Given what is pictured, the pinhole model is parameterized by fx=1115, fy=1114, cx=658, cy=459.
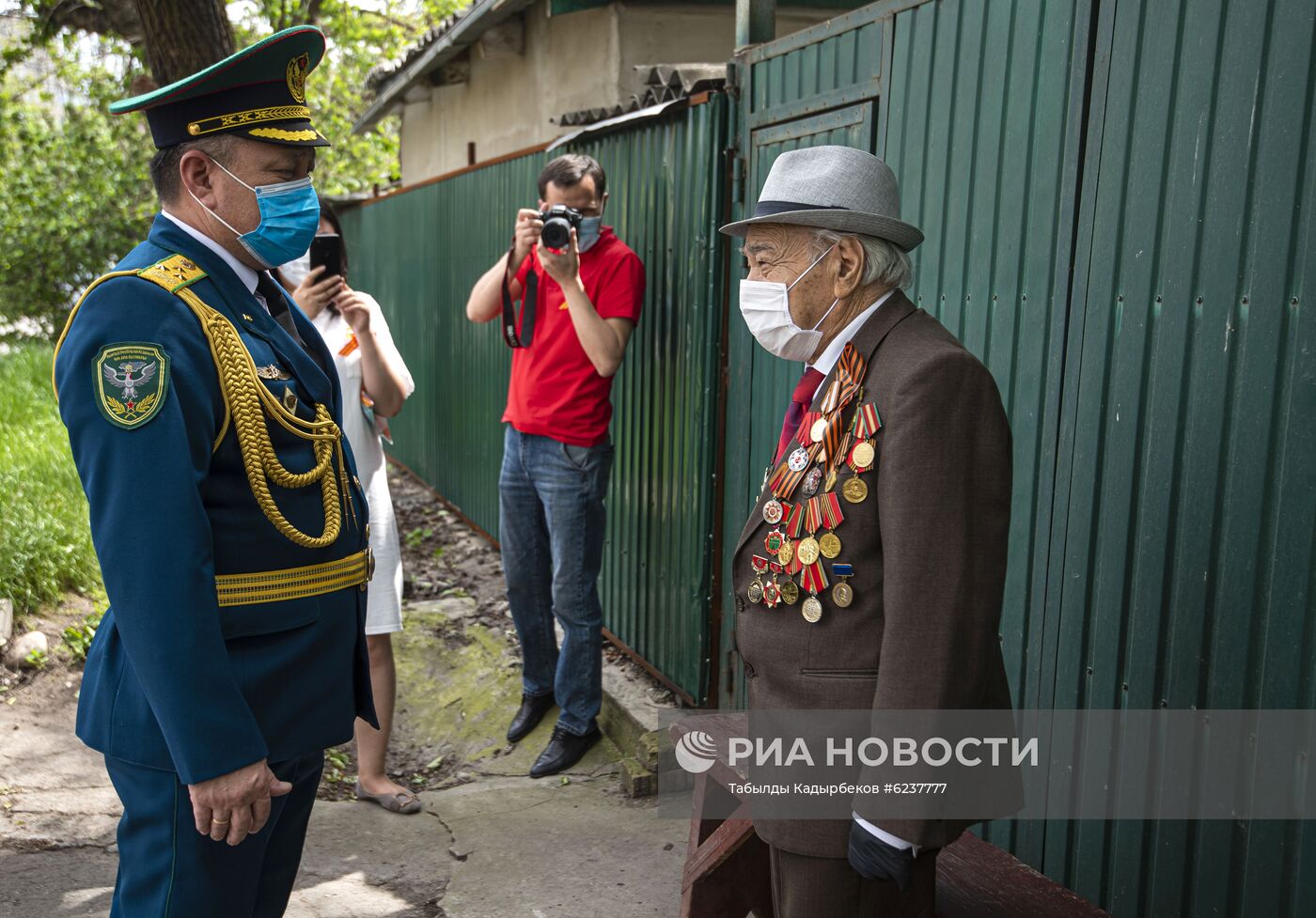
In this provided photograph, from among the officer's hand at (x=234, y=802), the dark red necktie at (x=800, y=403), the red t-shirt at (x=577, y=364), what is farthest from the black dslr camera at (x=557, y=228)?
the officer's hand at (x=234, y=802)

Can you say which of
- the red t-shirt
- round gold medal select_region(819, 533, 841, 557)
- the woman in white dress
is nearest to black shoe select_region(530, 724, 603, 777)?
the woman in white dress

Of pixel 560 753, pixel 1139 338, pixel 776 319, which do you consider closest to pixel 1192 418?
pixel 1139 338

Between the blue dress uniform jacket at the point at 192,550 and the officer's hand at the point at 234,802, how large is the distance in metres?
0.03

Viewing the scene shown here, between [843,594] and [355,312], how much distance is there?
246 centimetres

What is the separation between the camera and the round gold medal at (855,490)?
1930 mm

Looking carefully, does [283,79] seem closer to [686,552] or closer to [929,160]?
[929,160]

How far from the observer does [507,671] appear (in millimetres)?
5426

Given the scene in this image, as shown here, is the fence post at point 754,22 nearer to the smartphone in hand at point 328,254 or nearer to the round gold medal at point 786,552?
the smartphone in hand at point 328,254

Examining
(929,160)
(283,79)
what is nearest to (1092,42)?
(929,160)

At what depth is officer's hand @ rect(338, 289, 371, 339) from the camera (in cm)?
385

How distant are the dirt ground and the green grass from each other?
0.67 ft

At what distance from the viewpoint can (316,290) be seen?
3.83 m

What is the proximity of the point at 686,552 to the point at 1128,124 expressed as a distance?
2.56 metres

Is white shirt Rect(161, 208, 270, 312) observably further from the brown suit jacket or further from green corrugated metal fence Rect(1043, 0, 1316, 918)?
green corrugated metal fence Rect(1043, 0, 1316, 918)
